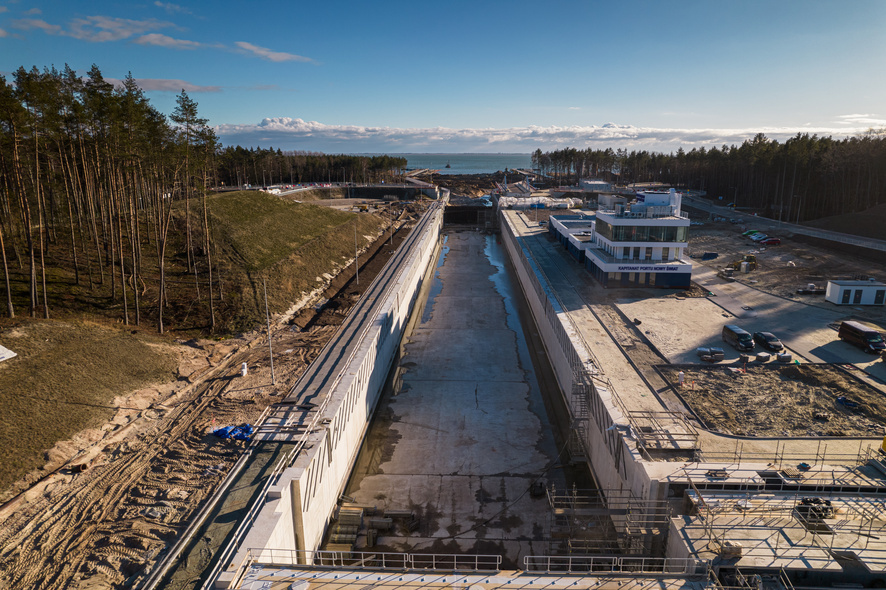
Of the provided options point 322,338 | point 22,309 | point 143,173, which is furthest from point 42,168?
point 322,338

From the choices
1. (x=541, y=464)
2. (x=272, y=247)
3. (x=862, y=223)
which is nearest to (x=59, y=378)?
(x=541, y=464)

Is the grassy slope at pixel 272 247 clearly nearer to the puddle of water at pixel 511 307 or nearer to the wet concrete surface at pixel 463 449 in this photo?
the wet concrete surface at pixel 463 449

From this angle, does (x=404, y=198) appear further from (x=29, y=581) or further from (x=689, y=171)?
(x=29, y=581)

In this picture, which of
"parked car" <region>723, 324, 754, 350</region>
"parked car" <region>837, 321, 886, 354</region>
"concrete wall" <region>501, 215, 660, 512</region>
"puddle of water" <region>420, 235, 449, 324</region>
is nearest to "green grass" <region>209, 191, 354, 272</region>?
"puddle of water" <region>420, 235, 449, 324</region>

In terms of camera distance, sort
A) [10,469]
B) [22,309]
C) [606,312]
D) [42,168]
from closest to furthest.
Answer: [10,469]
[22,309]
[606,312]
[42,168]

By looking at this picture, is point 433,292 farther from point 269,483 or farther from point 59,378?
point 269,483

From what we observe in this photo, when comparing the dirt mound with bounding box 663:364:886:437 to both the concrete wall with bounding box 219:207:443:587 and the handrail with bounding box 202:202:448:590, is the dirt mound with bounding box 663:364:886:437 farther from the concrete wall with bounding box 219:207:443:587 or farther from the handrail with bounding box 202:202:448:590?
the handrail with bounding box 202:202:448:590
